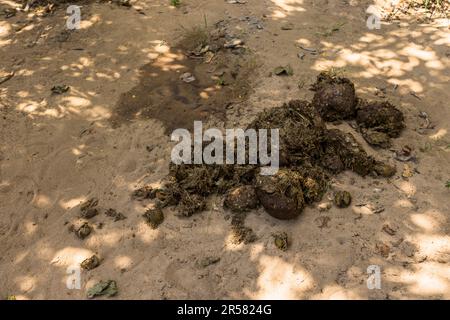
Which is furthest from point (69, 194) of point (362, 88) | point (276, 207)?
point (362, 88)

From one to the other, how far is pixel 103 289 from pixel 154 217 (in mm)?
820

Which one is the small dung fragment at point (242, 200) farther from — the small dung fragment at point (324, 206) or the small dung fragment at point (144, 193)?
the small dung fragment at point (144, 193)

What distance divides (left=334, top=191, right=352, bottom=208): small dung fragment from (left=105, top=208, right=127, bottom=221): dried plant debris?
2.17m

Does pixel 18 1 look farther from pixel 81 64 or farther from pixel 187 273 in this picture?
pixel 187 273

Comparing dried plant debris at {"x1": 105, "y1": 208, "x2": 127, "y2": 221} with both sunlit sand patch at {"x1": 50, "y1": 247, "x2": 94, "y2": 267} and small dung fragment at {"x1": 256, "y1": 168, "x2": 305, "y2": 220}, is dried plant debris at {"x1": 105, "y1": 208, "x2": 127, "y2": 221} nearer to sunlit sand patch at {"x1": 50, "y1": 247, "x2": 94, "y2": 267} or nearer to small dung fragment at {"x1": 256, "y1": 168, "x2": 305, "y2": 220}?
sunlit sand patch at {"x1": 50, "y1": 247, "x2": 94, "y2": 267}

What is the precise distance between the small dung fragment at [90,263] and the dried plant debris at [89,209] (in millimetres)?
530

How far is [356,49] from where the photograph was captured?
5.83 metres

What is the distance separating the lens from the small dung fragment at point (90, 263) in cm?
371

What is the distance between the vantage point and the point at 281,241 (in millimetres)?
3650

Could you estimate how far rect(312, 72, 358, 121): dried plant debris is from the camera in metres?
4.66

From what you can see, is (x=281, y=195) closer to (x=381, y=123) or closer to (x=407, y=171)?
(x=407, y=171)

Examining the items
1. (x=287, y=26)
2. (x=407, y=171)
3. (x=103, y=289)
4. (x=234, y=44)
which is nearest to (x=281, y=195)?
(x=407, y=171)

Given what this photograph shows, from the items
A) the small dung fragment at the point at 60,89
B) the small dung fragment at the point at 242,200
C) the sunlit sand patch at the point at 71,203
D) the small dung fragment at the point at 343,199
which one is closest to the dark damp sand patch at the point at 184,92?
the small dung fragment at the point at 60,89

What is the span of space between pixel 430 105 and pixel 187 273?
11.8 feet
